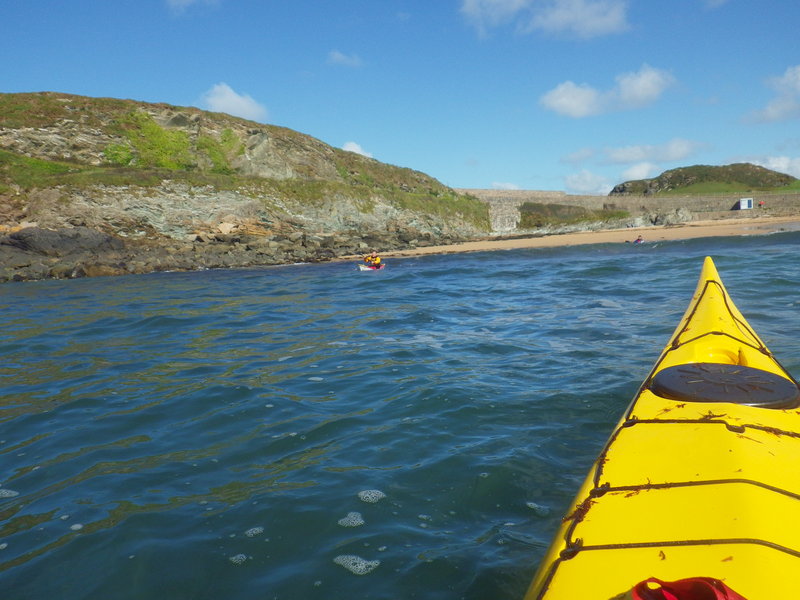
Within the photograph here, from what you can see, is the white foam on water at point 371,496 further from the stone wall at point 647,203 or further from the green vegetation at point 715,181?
the green vegetation at point 715,181

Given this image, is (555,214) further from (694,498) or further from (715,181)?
(694,498)

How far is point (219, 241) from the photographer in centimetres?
2741

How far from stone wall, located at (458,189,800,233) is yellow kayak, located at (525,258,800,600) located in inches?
1563

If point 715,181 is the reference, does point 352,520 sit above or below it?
below

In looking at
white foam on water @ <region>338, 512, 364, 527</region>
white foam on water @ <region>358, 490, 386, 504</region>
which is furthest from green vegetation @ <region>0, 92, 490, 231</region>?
white foam on water @ <region>338, 512, 364, 527</region>

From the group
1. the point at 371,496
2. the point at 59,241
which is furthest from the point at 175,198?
the point at 371,496

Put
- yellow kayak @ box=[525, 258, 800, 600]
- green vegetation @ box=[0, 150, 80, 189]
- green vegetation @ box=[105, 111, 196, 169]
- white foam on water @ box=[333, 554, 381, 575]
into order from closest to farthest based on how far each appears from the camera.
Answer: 1. yellow kayak @ box=[525, 258, 800, 600]
2. white foam on water @ box=[333, 554, 381, 575]
3. green vegetation @ box=[0, 150, 80, 189]
4. green vegetation @ box=[105, 111, 196, 169]

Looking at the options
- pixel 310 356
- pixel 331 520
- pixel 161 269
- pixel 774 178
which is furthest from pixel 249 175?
pixel 774 178

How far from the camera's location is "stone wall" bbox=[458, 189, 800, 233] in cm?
3778

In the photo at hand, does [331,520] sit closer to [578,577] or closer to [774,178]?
[578,577]

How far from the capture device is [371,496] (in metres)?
3.75

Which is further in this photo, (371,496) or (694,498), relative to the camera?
(371,496)

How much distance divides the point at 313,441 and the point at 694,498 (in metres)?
3.23

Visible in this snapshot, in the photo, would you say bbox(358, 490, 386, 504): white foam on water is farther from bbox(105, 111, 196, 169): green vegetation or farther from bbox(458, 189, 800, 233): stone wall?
bbox(458, 189, 800, 233): stone wall
